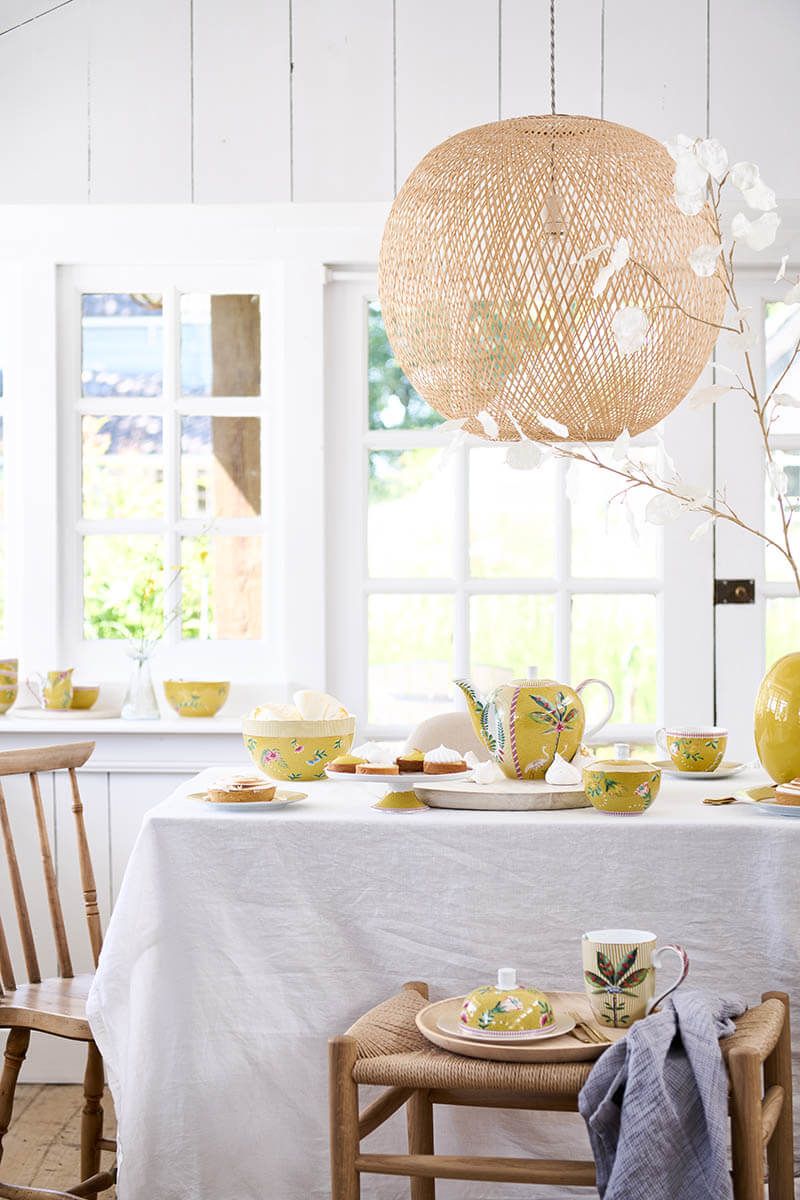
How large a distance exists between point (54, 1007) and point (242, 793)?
56cm

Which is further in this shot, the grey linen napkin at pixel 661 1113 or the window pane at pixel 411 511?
the window pane at pixel 411 511

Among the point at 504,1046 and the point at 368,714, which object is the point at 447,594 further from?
the point at 504,1046

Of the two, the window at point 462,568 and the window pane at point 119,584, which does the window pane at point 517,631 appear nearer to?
the window at point 462,568

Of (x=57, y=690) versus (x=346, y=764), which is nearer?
(x=346, y=764)

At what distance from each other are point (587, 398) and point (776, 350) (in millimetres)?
1452

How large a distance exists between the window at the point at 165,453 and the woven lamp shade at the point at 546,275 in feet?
4.23

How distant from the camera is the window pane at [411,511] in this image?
10.9 ft

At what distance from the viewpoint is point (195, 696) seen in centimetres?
318

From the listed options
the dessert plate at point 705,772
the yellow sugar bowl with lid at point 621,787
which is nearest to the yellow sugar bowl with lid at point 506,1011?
the yellow sugar bowl with lid at point 621,787

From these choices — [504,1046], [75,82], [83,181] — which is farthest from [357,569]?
[504,1046]

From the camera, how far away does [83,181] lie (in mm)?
3217

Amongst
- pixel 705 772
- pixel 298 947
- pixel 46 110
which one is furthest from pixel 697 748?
pixel 46 110

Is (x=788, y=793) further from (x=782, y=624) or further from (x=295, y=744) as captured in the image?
(x=782, y=624)

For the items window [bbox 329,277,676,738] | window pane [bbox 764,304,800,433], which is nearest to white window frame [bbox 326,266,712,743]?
window [bbox 329,277,676,738]
